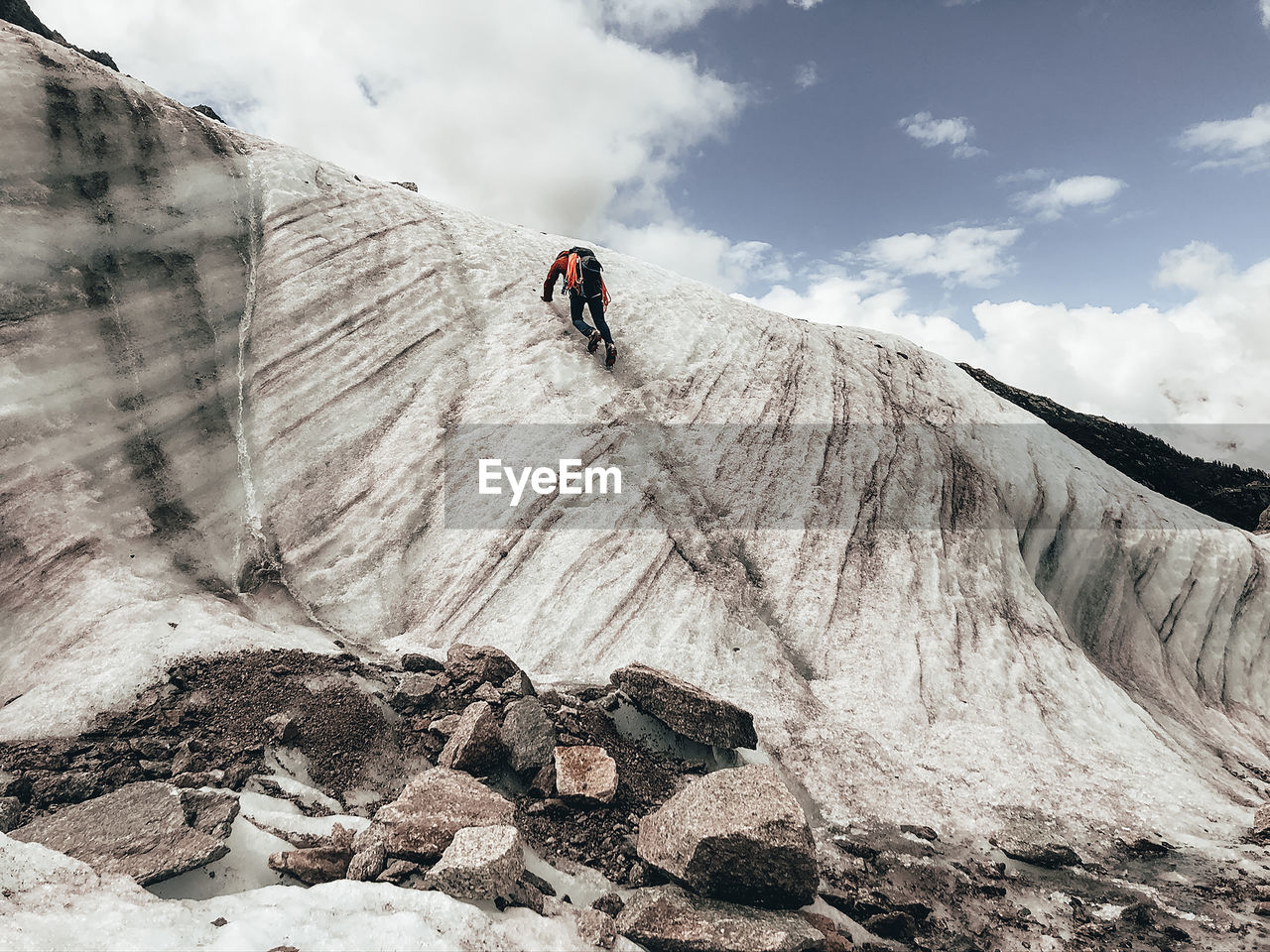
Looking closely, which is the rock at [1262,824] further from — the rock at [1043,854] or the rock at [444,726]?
the rock at [444,726]

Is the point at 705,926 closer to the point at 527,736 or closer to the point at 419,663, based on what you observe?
the point at 527,736

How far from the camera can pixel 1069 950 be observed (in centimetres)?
436

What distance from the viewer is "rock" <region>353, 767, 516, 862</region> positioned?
3.62 m

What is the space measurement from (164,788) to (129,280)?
7720 millimetres

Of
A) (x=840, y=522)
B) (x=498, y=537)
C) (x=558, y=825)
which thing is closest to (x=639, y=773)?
(x=558, y=825)

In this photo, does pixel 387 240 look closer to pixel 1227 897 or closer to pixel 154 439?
pixel 154 439

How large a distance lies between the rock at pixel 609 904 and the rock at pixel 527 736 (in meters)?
1.16

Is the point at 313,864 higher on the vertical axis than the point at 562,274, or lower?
lower

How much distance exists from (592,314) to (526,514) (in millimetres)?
4459

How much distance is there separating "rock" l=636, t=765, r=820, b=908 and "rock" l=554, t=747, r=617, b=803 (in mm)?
617

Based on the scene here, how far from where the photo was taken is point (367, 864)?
348 centimetres

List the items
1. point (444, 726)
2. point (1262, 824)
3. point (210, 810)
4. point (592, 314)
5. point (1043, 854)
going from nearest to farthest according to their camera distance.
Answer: point (210, 810) → point (444, 726) → point (1043, 854) → point (1262, 824) → point (592, 314)

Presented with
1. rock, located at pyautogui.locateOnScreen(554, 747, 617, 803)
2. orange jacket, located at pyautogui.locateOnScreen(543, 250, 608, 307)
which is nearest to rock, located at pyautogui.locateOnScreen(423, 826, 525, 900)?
rock, located at pyautogui.locateOnScreen(554, 747, 617, 803)

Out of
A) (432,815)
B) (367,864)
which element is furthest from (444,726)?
A: (367,864)
